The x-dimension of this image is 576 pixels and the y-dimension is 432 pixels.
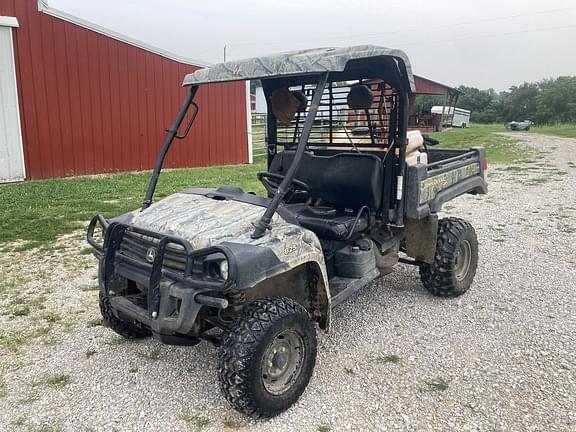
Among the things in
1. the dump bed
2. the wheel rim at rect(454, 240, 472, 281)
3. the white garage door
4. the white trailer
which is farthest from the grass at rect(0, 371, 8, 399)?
the white trailer

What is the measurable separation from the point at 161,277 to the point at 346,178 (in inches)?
64.7

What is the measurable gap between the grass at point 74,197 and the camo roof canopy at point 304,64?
12.1 feet

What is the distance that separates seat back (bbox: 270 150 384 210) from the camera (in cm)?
370

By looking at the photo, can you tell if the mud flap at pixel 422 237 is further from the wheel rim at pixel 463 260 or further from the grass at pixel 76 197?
the grass at pixel 76 197

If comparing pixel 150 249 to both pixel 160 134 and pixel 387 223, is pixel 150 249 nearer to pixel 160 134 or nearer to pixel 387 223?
pixel 387 223

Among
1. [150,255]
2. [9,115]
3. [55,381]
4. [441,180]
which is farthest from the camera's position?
[9,115]

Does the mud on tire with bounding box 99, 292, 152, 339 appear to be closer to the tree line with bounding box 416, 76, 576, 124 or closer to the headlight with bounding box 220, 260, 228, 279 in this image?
the headlight with bounding box 220, 260, 228, 279

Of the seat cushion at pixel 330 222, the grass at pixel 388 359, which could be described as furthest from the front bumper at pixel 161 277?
the grass at pixel 388 359

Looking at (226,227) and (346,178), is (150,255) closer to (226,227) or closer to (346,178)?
(226,227)

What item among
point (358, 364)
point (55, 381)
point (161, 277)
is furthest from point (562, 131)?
point (55, 381)

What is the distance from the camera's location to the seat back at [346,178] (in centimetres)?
370

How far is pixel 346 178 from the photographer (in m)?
3.79

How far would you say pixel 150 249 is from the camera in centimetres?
287

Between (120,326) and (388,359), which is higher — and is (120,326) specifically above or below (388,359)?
above
